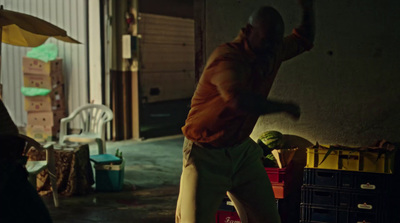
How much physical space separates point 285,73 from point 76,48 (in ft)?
23.0

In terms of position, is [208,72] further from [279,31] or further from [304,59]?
[304,59]

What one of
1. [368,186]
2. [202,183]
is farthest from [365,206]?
[202,183]

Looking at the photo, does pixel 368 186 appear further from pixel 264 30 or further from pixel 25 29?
pixel 25 29

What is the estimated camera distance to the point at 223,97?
3895 mm

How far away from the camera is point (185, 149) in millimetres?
4320

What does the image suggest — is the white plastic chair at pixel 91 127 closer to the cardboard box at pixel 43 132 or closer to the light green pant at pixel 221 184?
the cardboard box at pixel 43 132

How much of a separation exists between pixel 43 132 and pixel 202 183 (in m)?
8.69

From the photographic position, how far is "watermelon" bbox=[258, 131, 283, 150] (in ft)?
20.7

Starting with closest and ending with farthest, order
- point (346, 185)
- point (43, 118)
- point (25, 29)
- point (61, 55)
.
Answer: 1. point (346, 185)
2. point (25, 29)
3. point (43, 118)
4. point (61, 55)

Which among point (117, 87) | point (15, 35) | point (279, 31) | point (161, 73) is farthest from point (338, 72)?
point (161, 73)

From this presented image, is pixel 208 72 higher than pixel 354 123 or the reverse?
higher

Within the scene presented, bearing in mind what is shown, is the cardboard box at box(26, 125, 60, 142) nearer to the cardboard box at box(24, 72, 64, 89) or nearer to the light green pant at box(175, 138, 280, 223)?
the cardboard box at box(24, 72, 64, 89)

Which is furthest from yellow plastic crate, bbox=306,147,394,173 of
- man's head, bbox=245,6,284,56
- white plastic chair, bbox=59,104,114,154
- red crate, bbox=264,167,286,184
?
white plastic chair, bbox=59,104,114,154

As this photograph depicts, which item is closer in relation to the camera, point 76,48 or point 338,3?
point 338,3
